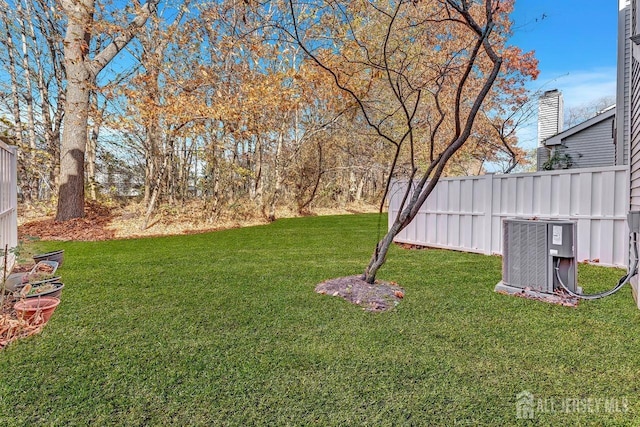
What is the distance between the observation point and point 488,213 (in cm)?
525

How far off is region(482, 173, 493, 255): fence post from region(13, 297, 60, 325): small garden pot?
543 centimetres

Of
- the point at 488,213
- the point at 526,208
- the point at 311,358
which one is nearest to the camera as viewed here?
the point at 311,358

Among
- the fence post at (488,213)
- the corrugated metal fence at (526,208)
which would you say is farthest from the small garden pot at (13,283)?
the fence post at (488,213)

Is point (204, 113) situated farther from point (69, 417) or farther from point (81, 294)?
point (69, 417)

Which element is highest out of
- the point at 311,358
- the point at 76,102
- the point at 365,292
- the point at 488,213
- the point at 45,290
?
the point at 76,102

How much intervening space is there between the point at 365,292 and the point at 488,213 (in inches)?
128

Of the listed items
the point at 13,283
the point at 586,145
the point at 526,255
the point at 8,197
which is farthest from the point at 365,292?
the point at 586,145

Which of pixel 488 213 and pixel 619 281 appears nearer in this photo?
A: pixel 619 281

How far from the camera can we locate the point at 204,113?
25.7ft

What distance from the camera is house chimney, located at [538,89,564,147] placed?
467 inches

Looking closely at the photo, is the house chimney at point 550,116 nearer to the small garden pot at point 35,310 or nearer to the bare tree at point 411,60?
the bare tree at point 411,60

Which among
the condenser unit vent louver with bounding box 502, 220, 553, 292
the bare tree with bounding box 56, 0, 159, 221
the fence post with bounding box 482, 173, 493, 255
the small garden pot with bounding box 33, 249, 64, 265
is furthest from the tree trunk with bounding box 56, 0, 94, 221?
the condenser unit vent louver with bounding box 502, 220, 553, 292

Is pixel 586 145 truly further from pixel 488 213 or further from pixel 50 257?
pixel 50 257

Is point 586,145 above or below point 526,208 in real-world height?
above
